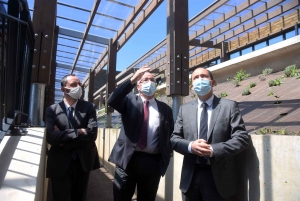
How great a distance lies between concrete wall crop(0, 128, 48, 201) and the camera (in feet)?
5.52

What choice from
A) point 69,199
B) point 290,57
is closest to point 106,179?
point 69,199

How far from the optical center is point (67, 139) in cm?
A: 269

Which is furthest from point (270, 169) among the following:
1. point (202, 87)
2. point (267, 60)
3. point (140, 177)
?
point (267, 60)

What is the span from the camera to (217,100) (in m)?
2.37

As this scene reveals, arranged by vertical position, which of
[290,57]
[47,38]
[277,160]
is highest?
[290,57]

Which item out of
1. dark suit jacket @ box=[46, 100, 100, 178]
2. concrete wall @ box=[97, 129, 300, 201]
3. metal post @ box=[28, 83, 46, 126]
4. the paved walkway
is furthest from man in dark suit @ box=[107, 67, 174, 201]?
the paved walkway

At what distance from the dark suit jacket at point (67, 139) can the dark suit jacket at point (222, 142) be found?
105 centimetres

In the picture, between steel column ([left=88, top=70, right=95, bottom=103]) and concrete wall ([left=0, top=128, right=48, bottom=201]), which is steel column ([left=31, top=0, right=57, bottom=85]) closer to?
concrete wall ([left=0, top=128, right=48, bottom=201])

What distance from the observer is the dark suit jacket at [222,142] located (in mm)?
2016

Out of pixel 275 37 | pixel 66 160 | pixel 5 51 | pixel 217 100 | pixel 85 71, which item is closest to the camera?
pixel 5 51

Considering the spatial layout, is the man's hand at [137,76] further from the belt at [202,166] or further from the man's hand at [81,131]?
the belt at [202,166]

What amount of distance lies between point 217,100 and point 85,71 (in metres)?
10.4

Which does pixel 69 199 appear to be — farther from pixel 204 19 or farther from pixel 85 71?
pixel 85 71

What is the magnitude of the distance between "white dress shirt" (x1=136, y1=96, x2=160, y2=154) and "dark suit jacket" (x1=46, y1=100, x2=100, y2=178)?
622mm
